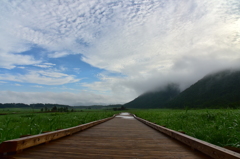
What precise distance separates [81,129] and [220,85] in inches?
5064

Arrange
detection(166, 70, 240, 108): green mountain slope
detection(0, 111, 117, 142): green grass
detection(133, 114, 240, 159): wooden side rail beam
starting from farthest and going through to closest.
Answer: detection(166, 70, 240, 108): green mountain slope, detection(0, 111, 117, 142): green grass, detection(133, 114, 240, 159): wooden side rail beam

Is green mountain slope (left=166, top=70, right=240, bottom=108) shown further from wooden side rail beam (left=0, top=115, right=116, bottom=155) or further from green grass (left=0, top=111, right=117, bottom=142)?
wooden side rail beam (left=0, top=115, right=116, bottom=155)

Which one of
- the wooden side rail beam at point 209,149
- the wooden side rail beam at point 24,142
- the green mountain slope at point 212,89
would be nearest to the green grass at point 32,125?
the wooden side rail beam at point 24,142

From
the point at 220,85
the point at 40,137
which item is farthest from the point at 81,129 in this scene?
the point at 220,85

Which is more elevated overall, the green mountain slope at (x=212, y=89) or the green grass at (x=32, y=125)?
the green mountain slope at (x=212, y=89)

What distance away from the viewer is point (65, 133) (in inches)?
204

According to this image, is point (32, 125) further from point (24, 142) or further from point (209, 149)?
point (209, 149)

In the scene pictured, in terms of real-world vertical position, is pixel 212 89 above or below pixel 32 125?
above

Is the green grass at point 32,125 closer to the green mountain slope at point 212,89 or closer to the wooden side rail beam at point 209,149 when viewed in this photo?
the wooden side rail beam at point 209,149

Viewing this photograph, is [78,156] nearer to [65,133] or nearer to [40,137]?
[40,137]

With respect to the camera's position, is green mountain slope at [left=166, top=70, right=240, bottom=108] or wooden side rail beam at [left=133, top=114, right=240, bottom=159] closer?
wooden side rail beam at [left=133, top=114, right=240, bottom=159]

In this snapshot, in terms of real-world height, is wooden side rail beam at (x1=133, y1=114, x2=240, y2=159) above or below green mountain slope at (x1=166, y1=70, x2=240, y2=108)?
below

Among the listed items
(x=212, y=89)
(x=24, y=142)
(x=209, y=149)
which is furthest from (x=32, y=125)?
(x=212, y=89)

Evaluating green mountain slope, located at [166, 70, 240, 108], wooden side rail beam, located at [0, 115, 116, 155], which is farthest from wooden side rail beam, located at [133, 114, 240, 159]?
green mountain slope, located at [166, 70, 240, 108]
